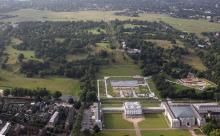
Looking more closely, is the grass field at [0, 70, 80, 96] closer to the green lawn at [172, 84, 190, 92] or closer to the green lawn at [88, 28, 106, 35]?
the green lawn at [172, 84, 190, 92]

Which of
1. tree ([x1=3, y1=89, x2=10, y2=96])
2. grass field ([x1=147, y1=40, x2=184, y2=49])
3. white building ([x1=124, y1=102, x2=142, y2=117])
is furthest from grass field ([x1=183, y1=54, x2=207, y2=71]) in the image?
tree ([x1=3, y1=89, x2=10, y2=96])

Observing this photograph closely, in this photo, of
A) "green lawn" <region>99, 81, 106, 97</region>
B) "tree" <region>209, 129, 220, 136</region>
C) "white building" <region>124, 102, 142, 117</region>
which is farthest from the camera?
"green lawn" <region>99, 81, 106, 97</region>

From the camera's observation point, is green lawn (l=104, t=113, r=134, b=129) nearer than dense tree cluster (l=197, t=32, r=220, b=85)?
Yes

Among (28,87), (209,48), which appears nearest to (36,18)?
(209,48)

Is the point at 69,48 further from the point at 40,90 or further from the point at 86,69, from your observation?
the point at 40,90

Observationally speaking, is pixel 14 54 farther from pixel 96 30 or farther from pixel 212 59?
pixel 212 59

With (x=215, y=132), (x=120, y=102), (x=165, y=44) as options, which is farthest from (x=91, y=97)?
(x=165, y=44)

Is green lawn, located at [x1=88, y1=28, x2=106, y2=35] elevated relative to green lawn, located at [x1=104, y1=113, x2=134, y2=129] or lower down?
elevated

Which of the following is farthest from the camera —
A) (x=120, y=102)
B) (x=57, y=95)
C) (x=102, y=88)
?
(x=102, y=88)
